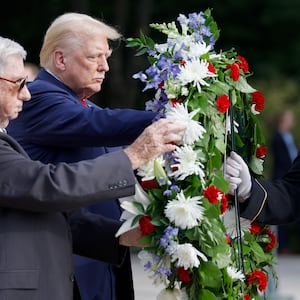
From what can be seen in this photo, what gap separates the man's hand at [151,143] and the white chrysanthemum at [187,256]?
359 mm

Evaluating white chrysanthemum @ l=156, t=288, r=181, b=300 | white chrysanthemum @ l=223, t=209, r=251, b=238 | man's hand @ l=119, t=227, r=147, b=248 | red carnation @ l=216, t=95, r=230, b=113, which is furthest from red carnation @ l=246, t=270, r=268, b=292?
red carnation @ l=216, t=95, r=230, b=113

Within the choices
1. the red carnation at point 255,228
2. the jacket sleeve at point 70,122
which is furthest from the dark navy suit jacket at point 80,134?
the red carnation at point 255,228

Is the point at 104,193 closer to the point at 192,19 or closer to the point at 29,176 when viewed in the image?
the point at 29,176

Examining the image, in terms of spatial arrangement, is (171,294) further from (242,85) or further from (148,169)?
(242,85)

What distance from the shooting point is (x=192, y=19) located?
423 cm

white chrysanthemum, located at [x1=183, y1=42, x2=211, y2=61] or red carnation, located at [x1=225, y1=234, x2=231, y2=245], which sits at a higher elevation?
white chrysanthemum, located at [x1=183, y1=42, x2=211, y2=61]

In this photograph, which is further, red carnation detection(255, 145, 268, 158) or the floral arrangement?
red carnation detection(255, 145, 268, 158)

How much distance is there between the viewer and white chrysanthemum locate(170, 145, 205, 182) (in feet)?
12.8

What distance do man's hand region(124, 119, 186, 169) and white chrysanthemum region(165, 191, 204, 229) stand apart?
0.21m

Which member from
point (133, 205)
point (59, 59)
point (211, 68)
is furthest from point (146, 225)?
point (59, 59)

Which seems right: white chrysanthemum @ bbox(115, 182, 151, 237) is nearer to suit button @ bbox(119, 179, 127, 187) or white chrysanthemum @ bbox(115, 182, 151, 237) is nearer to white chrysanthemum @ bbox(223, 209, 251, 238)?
suit button @ bbox(119, 179, 127, 187)

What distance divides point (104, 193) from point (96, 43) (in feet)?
3.42

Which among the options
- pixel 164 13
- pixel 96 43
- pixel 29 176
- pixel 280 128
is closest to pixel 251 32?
pixel 164 13

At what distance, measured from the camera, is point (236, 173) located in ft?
14.3
